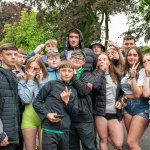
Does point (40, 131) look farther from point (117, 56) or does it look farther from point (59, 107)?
point (117, 56)

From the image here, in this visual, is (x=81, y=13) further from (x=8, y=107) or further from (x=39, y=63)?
(x=8, y=107)

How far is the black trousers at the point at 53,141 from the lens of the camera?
18.2ft

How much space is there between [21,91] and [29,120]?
1.63 feet

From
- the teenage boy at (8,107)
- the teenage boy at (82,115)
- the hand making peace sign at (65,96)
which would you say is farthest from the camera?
the teenage boy at (82,115)

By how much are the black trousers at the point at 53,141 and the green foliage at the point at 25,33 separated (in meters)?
32.8

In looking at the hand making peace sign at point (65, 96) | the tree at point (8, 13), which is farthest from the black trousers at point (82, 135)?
the tree at point (8, 13)

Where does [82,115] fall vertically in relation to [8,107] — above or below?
below

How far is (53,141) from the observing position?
218 inches

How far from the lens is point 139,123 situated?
617 centimetres

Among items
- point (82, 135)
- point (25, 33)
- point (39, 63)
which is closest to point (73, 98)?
point (82, 135)

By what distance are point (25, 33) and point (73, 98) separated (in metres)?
37.3

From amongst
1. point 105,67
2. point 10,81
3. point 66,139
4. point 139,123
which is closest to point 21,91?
point 10,81

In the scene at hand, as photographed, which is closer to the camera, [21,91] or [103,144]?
[21,91]

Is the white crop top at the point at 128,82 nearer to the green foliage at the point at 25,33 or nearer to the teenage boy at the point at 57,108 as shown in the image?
the teenage boy at the point at 57,108
